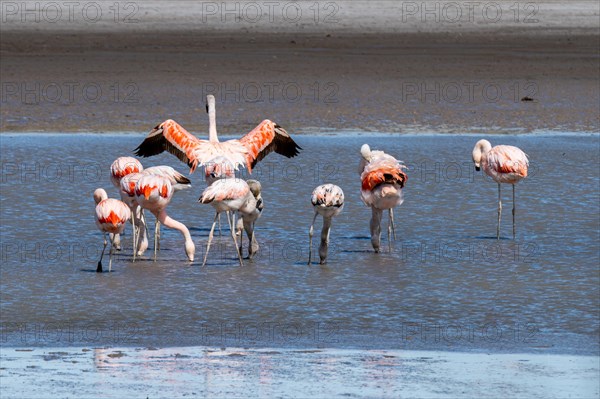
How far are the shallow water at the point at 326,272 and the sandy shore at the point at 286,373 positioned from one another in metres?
0.33

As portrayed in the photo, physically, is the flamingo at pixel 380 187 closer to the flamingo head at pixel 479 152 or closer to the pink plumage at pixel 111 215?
the flamingo head at pixel 479 152

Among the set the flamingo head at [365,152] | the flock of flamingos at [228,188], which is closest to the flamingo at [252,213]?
the flock of flamingos at [228,188]

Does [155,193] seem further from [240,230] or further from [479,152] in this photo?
[479,152]

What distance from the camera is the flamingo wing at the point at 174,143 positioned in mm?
13180

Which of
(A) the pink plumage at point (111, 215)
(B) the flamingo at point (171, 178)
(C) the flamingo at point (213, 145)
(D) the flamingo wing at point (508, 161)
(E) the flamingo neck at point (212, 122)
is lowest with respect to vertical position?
(A) the pink plumage at point (111, 215)

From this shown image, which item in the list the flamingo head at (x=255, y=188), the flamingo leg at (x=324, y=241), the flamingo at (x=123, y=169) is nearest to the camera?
the flamingo leg at (x=324, y=241)

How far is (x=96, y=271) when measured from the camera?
10.9 meters

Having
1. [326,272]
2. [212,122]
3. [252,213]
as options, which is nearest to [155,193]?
[252,213]

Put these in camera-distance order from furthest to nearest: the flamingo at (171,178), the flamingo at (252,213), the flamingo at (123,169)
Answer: the flamingo at (123,169), the flamingo at (171,178), the flamingo at (252,213)

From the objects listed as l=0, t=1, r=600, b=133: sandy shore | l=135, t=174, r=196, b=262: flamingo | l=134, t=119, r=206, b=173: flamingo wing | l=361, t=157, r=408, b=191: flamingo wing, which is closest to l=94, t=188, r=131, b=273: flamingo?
l=135, t=174, r=196, b=262: flamingo

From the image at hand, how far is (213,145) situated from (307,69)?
15.4 metres

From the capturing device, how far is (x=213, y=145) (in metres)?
13.1

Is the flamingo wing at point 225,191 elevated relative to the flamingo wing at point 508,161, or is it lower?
lower

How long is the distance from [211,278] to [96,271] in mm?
1005
